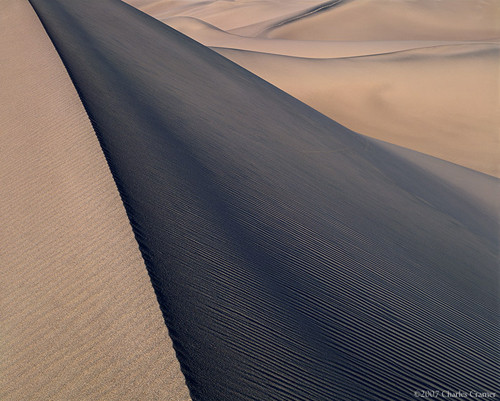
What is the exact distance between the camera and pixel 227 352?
10.4 feet

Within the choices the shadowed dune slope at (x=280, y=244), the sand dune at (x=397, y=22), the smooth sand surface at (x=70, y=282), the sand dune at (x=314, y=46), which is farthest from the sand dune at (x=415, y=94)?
the sand dune at (x=397, y=22)

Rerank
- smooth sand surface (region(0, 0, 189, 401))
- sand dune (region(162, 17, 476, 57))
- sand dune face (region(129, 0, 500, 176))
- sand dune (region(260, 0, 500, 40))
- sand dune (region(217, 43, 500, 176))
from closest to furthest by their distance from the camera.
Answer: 1. smooth sand surface (region(0, 0, 189, 401))
2. sand dune (region(217, 43, 500, 176))
3. sand dune face (region(129, 0, 500, 176))
4. sand dune (region(162, 17, 476, 57))
5. sand dune (region(260, 0, 500, 40))

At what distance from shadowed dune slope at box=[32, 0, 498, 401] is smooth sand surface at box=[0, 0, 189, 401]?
16cm

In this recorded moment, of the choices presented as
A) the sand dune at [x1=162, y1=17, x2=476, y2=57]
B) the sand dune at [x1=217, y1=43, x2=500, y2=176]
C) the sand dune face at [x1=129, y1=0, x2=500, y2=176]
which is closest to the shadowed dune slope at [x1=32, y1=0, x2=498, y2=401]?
the sand dune at [x1=217, y1=43, x2=500, y2=176]

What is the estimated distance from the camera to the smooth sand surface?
9.69 ft

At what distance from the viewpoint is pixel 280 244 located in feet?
16.9

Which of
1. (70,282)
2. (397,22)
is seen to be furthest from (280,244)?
(397,22)

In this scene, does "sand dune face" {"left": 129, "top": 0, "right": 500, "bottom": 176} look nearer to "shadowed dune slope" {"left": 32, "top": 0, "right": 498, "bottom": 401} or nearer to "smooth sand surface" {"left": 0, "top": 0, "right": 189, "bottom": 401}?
"shadowed dune slope" {"left": 32, "top": 0, "right": 498, "bottom": 401}

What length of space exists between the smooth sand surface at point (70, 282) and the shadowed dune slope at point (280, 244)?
0.54 feet

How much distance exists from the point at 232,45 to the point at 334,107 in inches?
616

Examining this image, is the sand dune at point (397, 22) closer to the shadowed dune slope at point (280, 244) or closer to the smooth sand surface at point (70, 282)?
the shadowed dune slope at point (280, 244)

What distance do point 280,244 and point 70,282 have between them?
87.0 inches

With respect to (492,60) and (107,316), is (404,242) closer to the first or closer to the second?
(107,316)

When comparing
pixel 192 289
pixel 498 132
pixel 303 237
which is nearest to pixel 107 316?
pixel 192 289
